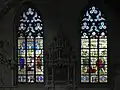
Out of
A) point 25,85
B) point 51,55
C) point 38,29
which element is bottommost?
point 25,85

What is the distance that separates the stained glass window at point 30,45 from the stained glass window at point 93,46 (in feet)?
6.23

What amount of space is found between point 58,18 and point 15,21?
1.90 metres

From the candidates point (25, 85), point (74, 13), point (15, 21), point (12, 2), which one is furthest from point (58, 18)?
point (12, 2)

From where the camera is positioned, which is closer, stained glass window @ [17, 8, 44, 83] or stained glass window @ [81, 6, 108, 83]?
stained glass window @ [81, 6, 108, 83]

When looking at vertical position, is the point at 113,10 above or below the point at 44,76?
above

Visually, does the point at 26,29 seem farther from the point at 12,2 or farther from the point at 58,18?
the point at 12,2

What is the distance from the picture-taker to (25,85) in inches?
634

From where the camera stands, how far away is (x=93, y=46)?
1631cm

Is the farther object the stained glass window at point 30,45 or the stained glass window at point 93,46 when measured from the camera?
the stained glass window at point 30,45

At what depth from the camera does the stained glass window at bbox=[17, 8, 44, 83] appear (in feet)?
53.4

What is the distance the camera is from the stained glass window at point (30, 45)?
1628cm

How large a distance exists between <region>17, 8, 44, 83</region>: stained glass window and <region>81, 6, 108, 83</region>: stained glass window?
6.23 ft

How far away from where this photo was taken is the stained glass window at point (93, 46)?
53.1 ft

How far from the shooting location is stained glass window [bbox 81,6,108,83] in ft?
53.1
